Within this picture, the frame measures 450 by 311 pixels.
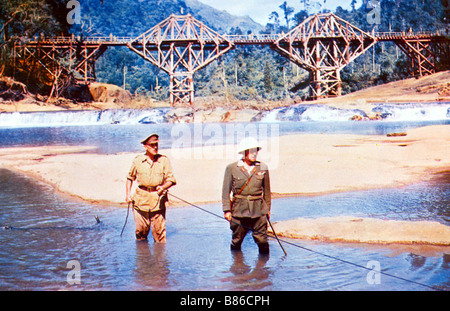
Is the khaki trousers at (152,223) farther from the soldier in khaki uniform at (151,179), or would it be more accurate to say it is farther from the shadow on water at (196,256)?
the shadow on water at (196,256)

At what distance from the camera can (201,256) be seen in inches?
227

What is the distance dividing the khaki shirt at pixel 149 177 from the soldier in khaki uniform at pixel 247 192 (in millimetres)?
994

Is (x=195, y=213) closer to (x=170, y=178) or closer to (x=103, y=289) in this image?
(x=170, y=178)

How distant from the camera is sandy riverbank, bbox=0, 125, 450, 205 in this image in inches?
407

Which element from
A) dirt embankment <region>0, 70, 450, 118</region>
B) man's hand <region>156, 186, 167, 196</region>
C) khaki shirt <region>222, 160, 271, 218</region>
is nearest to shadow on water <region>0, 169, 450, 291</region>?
khaki shirt <region>222, 160, 271, 218</region>

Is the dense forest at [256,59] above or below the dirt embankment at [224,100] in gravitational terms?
above

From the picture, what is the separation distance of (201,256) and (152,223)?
0.82m

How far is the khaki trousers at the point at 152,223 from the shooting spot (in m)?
5.95

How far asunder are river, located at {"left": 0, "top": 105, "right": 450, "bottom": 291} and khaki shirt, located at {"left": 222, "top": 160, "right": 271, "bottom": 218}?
65cm

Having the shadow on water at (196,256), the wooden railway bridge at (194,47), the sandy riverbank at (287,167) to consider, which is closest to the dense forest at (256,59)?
the wooden railway bridge at (194,47)

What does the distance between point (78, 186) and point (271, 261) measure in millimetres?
6972

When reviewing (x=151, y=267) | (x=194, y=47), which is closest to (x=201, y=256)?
(x=151, y=267)
